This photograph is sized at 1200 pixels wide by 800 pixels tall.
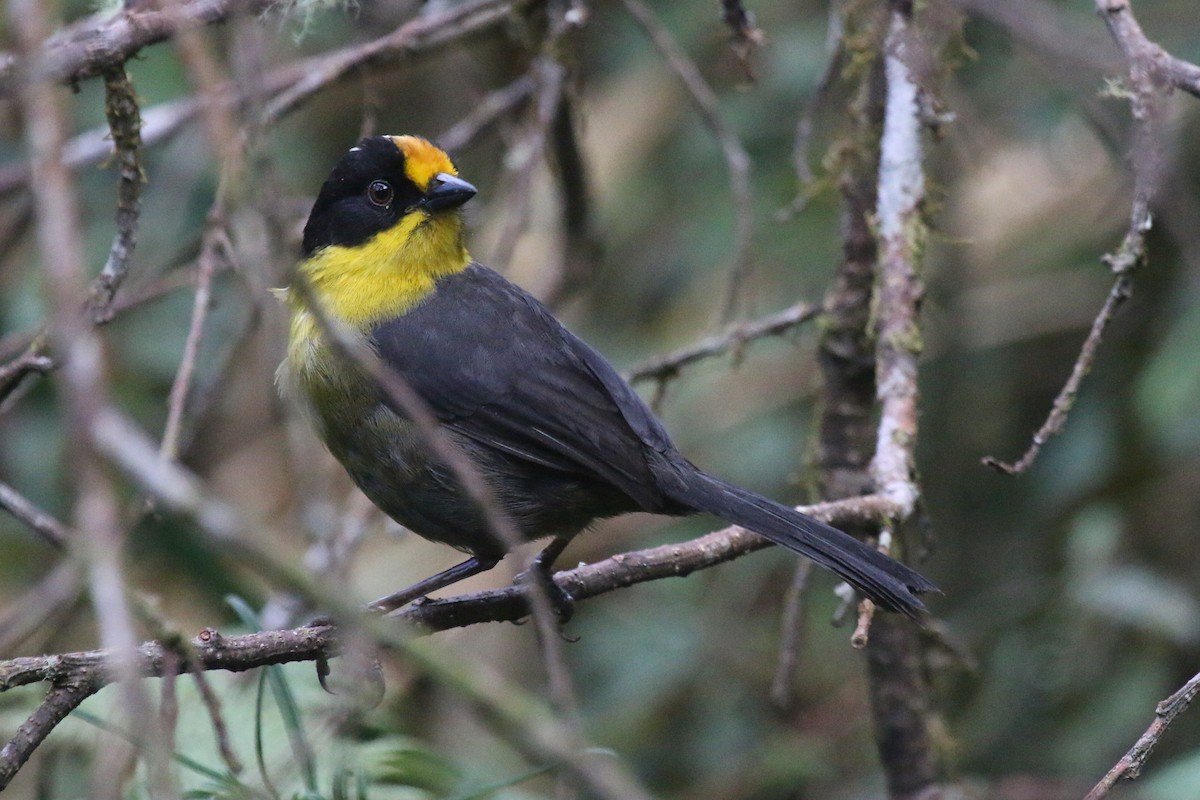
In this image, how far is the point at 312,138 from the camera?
6766mm

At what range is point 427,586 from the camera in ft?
10.4

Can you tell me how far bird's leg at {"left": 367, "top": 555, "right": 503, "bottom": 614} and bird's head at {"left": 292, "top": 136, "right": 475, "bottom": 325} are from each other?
709 mm

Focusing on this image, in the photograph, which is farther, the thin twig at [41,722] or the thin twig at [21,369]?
the thin twig at [21,369]

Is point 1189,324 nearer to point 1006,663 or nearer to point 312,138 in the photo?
point 1006,663

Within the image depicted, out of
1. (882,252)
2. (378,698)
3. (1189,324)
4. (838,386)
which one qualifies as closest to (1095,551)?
(1189,324)

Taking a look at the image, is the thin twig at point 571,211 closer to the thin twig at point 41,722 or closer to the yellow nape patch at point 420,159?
the yellow nape patch at point 420,159

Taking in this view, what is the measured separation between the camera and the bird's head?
3.54 meters

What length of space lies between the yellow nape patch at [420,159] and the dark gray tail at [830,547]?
123 cm

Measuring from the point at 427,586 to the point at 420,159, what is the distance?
117 centimetres

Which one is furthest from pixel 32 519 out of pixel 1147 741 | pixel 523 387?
pixel 1147 741

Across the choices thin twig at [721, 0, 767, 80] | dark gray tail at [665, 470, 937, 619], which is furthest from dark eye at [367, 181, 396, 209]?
dark gray tail at [665, 470, 937, 619]

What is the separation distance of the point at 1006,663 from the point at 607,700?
58.9 inches

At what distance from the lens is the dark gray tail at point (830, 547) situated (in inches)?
103

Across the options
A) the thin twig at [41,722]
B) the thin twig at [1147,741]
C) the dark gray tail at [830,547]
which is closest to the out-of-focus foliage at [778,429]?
the dark gray tail at [830,547]
